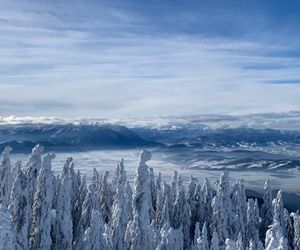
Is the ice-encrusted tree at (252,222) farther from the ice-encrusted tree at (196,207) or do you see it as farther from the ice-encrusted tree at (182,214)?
the ice-encrusted tree at (182,214)

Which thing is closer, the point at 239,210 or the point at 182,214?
the point at 239,210

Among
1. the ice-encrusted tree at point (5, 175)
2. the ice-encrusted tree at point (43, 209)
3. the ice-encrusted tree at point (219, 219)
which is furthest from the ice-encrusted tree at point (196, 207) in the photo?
the ice-encrusted tree at point (43, 209)

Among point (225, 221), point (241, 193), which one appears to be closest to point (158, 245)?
point (225, 221)

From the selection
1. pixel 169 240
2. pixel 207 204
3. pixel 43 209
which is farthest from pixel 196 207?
pixel 43 209

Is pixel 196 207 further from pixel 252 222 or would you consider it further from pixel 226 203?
pixel 226 203

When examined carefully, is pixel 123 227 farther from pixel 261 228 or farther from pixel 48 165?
pixel 261 228

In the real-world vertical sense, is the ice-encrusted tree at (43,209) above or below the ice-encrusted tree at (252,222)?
above
